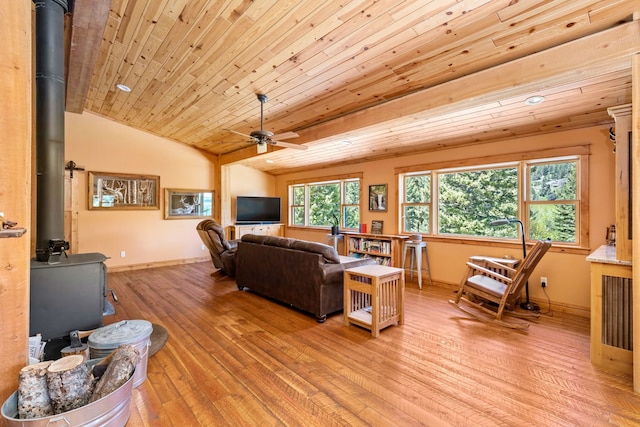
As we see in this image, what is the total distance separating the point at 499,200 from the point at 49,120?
5.53 metres

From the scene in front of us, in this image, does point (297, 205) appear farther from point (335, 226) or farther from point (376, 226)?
point (376, 226)

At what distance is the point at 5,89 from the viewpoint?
163cm

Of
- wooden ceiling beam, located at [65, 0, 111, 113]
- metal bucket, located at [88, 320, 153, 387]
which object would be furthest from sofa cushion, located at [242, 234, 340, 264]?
wooden ceiling beam, located at [65, 0, 111, 113]

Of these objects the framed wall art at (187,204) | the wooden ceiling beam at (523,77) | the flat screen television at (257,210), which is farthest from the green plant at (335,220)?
the wooden ceiling beam at (523,77)

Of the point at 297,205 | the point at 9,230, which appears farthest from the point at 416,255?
the point at 9,230

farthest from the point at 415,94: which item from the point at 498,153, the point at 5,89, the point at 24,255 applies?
the point at 24,255

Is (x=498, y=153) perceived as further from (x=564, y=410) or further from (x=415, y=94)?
(x=564, y=410)

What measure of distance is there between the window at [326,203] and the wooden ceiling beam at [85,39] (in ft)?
15.8

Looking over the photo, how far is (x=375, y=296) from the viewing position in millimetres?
3078

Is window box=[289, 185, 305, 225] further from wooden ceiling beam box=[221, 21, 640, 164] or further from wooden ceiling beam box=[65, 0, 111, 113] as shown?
wooden ceiling beam box=[65, 0, 111, 113]

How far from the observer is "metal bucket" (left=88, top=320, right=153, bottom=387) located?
2.11 metres

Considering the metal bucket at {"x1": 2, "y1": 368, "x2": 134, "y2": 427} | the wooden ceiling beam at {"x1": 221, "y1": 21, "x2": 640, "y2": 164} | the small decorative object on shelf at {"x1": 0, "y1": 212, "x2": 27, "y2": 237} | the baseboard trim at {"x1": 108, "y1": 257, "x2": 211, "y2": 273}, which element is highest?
the wooden ceiling beam at {"x1": 221, "y1": 21, "x2": 640, "y2": 164}

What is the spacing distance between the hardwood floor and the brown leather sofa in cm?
22

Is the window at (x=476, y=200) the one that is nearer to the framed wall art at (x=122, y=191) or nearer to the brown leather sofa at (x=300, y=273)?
the brown leather sofa at (x=300, y=273)
